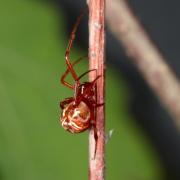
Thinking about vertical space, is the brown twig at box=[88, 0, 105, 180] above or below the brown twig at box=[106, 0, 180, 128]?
below

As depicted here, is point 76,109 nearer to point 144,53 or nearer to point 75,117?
point 75,117

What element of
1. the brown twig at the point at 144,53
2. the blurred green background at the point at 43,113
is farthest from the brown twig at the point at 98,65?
the blurred green background at the point at 43,113

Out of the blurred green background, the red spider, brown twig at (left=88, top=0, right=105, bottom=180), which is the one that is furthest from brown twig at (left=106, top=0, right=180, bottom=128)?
the blurred green background

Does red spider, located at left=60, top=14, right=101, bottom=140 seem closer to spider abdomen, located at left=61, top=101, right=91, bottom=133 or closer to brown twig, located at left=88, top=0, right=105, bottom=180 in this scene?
spider abdomen, located at left=61, top=101, right=91, bottom=133

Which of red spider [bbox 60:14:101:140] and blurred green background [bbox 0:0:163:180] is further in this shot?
blurred green background [bbox 0:0:163:180]

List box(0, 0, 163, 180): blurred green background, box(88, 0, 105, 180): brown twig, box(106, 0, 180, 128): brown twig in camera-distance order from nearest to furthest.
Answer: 1. box(88, 0, 105, 180): brown twig
2. box(106, 0, 180, 128): brown twig
3. box(0, 0, 163, 180): blurred green background

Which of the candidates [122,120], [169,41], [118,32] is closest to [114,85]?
[122,120]

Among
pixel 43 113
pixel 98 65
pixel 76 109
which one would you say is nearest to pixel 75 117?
pixel 76 109
